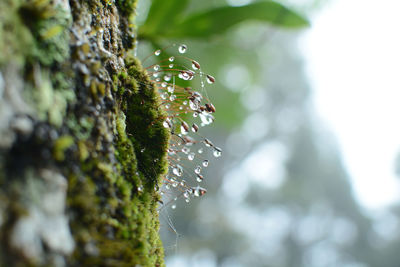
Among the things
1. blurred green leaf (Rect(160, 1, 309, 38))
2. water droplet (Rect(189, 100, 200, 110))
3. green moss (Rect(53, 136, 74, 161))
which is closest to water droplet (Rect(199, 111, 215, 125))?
water droplet (Rect(189, 100, 200, 110))

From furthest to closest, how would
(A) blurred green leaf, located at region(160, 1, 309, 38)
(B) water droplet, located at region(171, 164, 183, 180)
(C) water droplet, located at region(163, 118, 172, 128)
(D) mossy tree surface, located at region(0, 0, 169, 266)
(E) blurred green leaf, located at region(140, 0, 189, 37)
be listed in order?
A: (E) blurred green leaf, located at region(140, 0, 189, 37) < (A) blurred green leaf, located at region(160, 1, 309, 38) < (B) water droplet, located at region(171, 164, 183, 180) < (C) water droplet, located at region(163, 118, 172, 128) < (D) mossy tree surface, located at region(0, 0, 169, 266)

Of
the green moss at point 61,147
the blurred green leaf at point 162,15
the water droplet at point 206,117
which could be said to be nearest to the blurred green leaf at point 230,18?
the blurred green leaf at point 162,15

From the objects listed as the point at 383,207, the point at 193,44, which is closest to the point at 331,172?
the point at 383,207

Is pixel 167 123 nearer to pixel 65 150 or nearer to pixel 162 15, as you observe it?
pixel 65 150

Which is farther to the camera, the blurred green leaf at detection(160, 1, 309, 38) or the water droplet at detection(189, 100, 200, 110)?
the blurred green leaf at detection(160, 1, 309, 38)

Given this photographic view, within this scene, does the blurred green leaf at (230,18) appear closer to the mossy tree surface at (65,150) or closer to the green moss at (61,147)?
the mossy tree surface at (65,150)

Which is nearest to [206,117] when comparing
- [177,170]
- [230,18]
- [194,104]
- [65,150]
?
[194,104]

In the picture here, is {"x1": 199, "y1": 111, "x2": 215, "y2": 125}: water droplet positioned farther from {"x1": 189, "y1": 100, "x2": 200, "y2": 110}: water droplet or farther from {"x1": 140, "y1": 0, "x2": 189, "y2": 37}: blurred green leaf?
{"x1": 140, "y1": 0, "x2": 189, "y2": 37}: blurred green leaf
